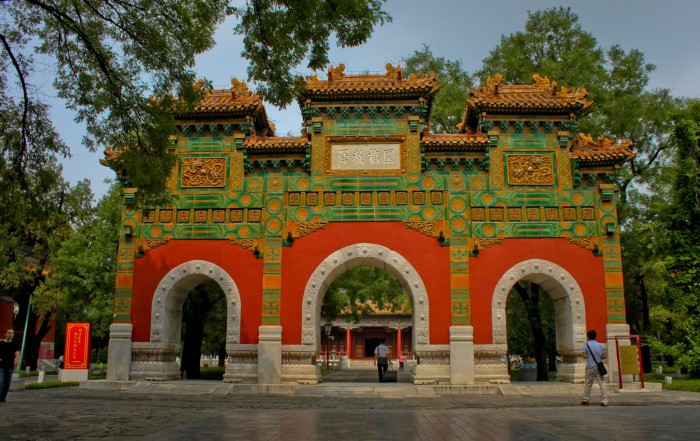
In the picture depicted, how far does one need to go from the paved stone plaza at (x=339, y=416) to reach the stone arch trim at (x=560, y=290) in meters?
1.93

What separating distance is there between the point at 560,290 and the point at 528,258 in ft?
4.37

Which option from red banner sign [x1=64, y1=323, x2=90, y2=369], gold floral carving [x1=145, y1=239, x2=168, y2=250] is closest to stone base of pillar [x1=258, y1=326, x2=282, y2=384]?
gold floral carving [x1=145, y1=239, x2=168, y2=250]

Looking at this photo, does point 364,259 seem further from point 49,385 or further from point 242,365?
point 49,385

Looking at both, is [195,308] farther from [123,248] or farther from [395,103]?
[395,103]

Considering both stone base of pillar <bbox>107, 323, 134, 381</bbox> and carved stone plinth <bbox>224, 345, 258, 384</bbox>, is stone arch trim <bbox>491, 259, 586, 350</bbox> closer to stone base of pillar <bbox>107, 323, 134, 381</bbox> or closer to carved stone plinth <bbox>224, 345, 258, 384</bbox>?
carved stone plinth <bbox>224, 345, 258, 384</bbox>

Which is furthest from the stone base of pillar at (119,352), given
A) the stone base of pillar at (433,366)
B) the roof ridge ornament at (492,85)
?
the roof ridge ornament at (492,85)

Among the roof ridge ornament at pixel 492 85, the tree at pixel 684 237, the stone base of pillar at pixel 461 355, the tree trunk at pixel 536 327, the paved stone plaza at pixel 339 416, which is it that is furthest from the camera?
the tree trunk at pixel 536 327

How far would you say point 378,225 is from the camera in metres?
16.3

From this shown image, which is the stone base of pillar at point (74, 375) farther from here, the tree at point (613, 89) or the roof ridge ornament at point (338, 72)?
the tree at point (613, 89)

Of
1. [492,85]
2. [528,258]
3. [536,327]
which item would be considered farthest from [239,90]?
[536,327]

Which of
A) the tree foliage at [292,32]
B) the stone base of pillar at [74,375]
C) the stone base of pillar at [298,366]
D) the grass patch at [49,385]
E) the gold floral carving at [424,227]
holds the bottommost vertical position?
the grass patch at [49,385]

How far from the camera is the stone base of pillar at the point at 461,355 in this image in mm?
→ 15094

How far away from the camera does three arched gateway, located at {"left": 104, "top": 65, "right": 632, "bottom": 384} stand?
15.6 meters

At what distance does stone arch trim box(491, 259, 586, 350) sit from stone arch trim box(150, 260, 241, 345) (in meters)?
7.09
